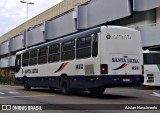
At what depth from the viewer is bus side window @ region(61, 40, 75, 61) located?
18.6 m

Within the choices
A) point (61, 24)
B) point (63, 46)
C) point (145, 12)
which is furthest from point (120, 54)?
point (61, 24)

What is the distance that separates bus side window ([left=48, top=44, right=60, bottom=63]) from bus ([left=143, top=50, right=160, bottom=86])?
853 cm

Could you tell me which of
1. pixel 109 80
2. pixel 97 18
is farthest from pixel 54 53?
pixel 97 18

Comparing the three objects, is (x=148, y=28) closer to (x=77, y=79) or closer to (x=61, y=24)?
(x=77, y=79)

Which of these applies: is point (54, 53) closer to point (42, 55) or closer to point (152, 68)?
point (42, 55)

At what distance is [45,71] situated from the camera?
21.9 metres

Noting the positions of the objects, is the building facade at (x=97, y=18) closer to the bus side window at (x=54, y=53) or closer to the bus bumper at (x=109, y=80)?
the bus bumper at (x=109, y=80)

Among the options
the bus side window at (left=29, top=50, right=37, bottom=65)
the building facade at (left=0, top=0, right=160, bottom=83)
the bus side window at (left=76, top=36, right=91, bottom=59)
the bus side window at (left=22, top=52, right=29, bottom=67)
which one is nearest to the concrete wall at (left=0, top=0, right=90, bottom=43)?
the building facade at (left=0, top=0, right=160, bottom=83)

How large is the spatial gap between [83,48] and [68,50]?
1688mm

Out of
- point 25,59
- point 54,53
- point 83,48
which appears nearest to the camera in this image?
point 83,48

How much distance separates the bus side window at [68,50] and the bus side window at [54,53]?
0.67m

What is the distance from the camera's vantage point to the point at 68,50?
62.6 feet

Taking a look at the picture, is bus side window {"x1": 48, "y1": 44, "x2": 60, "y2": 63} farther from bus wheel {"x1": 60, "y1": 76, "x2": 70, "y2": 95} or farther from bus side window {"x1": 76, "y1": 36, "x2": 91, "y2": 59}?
bus side window {"x1": 76, "y1": 36, "x2": 91, "y2": 59}

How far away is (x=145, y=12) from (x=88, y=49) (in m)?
17.8
